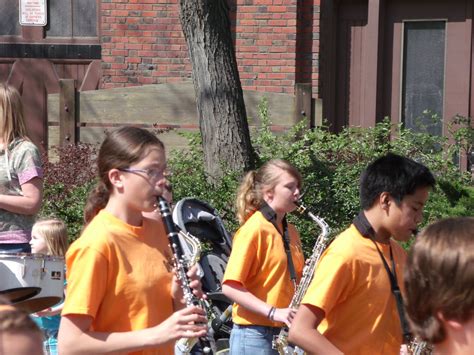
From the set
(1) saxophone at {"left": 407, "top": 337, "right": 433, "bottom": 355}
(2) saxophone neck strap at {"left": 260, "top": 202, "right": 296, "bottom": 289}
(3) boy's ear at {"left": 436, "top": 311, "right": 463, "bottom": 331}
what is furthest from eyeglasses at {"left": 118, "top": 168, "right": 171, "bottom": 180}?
(2) saxophone neck strap at {"left": 260, "top": 202, "right": 296, "bottom": 289}

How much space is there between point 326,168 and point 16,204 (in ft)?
13.5

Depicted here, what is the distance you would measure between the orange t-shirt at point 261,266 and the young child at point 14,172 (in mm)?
1206

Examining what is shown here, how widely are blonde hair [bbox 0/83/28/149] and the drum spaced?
2.65ft

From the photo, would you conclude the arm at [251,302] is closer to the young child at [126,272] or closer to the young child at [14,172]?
the young child at [14,172]

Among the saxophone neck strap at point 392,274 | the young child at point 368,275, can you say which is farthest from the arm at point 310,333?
the saxophone neck strap at point 392,274

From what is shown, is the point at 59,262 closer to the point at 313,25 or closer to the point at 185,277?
the point at 185,277

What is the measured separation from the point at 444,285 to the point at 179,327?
132cm

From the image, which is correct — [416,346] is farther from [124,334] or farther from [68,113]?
[68,113]

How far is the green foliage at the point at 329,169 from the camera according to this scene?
8.46 metres

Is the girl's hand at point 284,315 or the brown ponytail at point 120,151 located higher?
the brown ponytail at point 120,151

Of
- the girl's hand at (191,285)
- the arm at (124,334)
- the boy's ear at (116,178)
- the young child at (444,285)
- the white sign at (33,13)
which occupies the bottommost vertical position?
the arm at (124,334)

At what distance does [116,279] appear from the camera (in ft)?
12.4

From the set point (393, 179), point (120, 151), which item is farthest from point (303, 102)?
point (120, 151)

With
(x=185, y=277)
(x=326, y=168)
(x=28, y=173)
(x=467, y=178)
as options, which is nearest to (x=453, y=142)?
(x=467, y=178)
